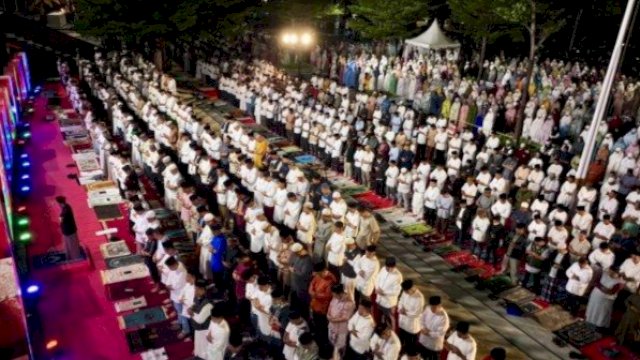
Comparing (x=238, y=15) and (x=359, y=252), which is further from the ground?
(x=238, y=15)

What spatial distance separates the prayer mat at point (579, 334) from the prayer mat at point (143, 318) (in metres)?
7.32

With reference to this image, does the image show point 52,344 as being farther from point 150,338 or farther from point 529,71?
point 529,71

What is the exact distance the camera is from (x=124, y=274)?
11578 millimetres

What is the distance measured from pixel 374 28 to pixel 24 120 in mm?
17332

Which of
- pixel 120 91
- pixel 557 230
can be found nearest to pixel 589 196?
pixel 557 230

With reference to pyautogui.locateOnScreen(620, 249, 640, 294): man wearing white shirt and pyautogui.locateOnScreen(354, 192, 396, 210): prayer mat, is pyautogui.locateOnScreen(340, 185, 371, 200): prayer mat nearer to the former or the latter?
pyautogui.locateOnScreen(354, 192, 396, 210): prayer mat

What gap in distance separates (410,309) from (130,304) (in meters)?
5.45

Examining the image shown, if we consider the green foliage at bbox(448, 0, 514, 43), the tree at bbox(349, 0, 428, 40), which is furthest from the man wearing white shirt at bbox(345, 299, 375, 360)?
the tree at bbox(349, 0, 428, 40)

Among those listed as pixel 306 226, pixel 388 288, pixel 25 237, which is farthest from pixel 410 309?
pixel 25 237

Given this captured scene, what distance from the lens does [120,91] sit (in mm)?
22969

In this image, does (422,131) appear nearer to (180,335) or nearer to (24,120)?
(180,335)

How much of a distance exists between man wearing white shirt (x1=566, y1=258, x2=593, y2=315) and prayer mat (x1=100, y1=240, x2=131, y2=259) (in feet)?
30.2

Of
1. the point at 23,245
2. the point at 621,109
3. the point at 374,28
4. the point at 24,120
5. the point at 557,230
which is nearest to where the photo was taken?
the point at 557,230

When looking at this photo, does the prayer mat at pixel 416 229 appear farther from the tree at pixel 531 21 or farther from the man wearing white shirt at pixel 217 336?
the man wearing white shirt at pixel 217 336
